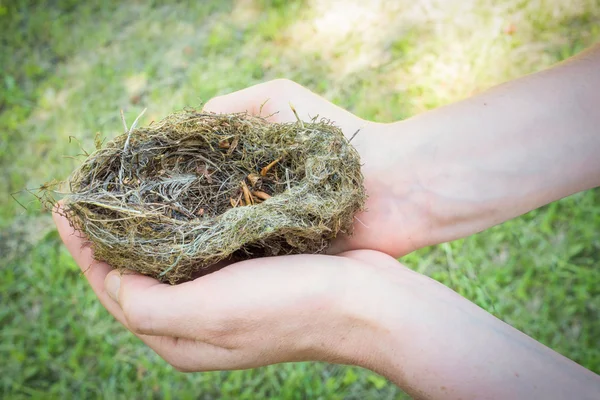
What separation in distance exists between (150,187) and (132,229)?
31 cm

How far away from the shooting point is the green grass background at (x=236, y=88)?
9.50 ft

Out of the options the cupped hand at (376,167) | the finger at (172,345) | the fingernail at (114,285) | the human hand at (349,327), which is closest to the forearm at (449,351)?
the human hand at (349,327)

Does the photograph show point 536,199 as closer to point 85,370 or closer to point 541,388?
point 541,388

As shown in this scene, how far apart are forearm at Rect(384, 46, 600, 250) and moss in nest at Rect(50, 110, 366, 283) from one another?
1.46 ft

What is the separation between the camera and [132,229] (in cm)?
174

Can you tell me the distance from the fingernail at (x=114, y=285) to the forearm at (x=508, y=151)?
114cm

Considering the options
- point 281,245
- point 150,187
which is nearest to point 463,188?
point 281,245

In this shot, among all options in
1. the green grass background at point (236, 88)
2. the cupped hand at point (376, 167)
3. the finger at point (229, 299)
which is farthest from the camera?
the green grass background at point (236, 88)

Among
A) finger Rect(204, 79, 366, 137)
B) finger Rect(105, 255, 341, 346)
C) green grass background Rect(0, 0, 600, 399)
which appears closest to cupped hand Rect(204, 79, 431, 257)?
finger Rect(204, 79, 366, 137)

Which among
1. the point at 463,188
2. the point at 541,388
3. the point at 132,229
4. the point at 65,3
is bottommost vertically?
the point at 541,388

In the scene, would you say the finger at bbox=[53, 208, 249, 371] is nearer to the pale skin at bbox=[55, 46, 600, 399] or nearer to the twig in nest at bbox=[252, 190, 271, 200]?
the pale skin at bbox=[55, 46, 600, 399]

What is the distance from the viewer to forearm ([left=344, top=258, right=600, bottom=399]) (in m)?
1.56

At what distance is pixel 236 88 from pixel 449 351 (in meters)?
2.66

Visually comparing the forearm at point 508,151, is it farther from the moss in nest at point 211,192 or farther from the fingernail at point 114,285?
the fingernail at point 114,285
